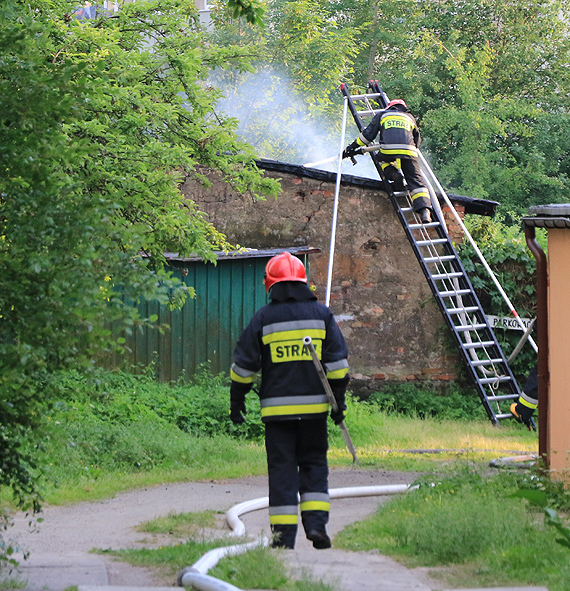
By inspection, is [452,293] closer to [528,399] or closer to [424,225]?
[424,225]

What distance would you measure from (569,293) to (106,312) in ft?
12.8

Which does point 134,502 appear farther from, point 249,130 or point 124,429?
point 249,130

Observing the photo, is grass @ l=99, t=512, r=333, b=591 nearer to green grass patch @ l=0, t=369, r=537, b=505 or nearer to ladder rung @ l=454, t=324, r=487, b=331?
green grass patch @ l=0, t=369, r=537, b=505

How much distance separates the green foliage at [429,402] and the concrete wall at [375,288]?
0.22 meters

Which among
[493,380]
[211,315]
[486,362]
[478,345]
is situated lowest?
[493,380]

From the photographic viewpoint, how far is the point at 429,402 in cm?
1180

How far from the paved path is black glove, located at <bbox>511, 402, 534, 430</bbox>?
2.50m

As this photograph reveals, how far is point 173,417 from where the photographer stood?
973 centimetres

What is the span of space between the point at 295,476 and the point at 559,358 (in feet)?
7.83

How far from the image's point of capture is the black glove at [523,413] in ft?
31.4

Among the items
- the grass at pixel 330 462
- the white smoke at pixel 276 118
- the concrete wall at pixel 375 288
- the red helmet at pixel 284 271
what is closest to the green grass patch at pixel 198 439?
the grass at pixel 330 462

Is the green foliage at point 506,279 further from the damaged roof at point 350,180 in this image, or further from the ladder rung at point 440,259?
the damaged roof at point 350,180

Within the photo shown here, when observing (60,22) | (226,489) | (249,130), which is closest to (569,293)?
(226,489)

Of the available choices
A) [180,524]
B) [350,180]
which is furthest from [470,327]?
[180,524]
